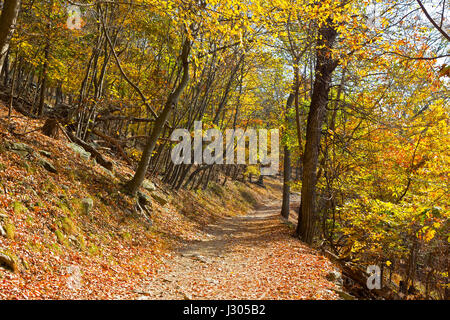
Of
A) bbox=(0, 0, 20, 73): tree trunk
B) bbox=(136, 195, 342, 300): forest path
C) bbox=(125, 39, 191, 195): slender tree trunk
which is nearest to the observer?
bbox=(0, 0, 20, 73): tree trunk

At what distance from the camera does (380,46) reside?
23.6ft

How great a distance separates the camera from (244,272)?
24.0ft

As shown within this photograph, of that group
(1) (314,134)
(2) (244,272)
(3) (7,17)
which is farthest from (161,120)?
(2) (244,272)

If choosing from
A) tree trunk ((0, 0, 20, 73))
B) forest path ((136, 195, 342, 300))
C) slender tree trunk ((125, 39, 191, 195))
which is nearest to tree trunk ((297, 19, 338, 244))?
forest path ((136, 195, 342, 300))

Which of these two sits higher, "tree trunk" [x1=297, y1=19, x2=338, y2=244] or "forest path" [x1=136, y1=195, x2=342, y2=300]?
"tree trunk" [x1=297, y1=19, x2=338, y2=244]

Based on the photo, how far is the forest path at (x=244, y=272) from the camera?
5.68 metres

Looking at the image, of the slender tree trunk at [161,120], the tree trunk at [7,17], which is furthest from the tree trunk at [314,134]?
the tree trunk at [7,17]

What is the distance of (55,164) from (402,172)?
36.7 feet

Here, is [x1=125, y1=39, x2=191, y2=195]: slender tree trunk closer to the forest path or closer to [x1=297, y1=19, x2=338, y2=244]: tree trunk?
the forest path

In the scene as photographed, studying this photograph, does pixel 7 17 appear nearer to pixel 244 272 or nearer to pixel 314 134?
pixel 244 272

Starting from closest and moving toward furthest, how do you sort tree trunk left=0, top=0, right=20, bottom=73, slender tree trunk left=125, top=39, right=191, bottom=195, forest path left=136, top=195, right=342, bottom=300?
tree trunk left=0, top=0, right=20, bottom=73 → forest path left=136, top=195, right=342, bottom=300 → slender tree trunk left=125, top=39, right=191, bottom=195

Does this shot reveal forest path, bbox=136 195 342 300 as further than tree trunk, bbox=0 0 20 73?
Yes

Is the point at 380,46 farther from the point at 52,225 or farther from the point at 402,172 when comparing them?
the point at 52,225

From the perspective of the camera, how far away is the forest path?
5680 mm
